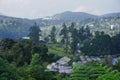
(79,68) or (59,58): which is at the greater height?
(79,68)

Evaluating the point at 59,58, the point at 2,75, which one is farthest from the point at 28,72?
the point at 59,58

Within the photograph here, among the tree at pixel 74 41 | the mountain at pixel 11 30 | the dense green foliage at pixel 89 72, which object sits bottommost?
the mountain at pixel 11 30

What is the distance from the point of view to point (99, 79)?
1005 centimetres

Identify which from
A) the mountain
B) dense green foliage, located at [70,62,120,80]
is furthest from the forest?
the mountain

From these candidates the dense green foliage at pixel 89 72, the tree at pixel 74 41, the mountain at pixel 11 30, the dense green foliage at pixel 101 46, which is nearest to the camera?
the dense green foliage at pixel 89 72

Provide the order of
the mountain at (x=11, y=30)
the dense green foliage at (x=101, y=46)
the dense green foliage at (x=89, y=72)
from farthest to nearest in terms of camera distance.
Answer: the mountain at (x=11, y=30) → the dense green foliage at (x=101, y=46) → the dense green foliage at (x=89, y=72)

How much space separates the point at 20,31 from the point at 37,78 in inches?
5863

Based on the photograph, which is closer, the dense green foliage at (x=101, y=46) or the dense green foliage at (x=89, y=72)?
the dense green foliage at (x=89, y=72)

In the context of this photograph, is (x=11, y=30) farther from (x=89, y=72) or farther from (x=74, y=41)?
(x=89, y=72)

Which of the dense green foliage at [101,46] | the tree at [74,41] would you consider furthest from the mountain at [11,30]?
the dense green foliage at [101,46]

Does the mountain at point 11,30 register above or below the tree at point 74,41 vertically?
below

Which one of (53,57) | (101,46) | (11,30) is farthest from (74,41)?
(11,30)

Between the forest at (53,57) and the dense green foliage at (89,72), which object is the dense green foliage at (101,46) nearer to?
the forest at (53,57)

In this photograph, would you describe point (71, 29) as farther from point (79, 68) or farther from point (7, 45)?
point (79, 68)
